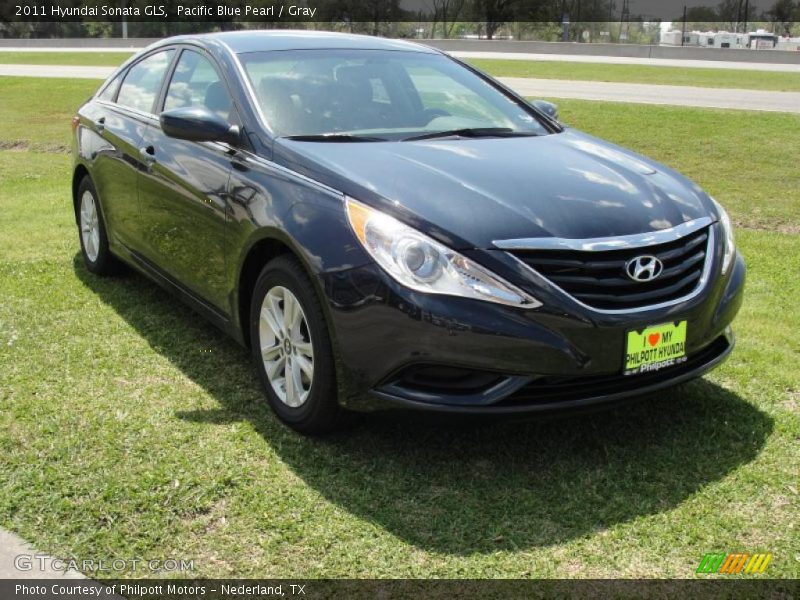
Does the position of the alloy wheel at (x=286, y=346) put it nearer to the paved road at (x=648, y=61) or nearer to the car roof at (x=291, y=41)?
the car roof at (x=291, y=41)

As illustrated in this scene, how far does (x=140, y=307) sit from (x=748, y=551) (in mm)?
3892

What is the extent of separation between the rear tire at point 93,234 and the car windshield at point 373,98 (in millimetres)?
1983

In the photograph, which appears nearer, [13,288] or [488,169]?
[488,169]

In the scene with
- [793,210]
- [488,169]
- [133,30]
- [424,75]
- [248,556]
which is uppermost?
[133,30]

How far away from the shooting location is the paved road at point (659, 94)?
50.8 ft

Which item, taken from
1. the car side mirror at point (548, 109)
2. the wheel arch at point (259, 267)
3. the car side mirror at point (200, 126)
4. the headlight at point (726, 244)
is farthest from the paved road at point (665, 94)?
the wheel arch at point (259, 267)

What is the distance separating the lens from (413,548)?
306cm

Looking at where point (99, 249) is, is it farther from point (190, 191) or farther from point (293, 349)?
point (293, 349)

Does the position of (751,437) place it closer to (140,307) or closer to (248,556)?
(248,556)

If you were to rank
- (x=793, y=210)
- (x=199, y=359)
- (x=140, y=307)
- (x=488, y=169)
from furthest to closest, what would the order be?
1. (x=793, y=210)
2. (x=140, y=307)
3. (x=199, y=359)
4. (x=488, y=169)

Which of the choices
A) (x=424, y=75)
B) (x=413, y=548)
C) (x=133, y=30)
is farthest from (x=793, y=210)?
(x=133, y=30)

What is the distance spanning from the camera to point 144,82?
5535 millimetres

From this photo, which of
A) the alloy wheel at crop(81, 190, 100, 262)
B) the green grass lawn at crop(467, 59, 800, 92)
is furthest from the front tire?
the green grass lawn at crop(467, 59, 800, 92)

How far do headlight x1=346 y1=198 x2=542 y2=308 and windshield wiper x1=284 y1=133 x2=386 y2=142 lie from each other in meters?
0.81
